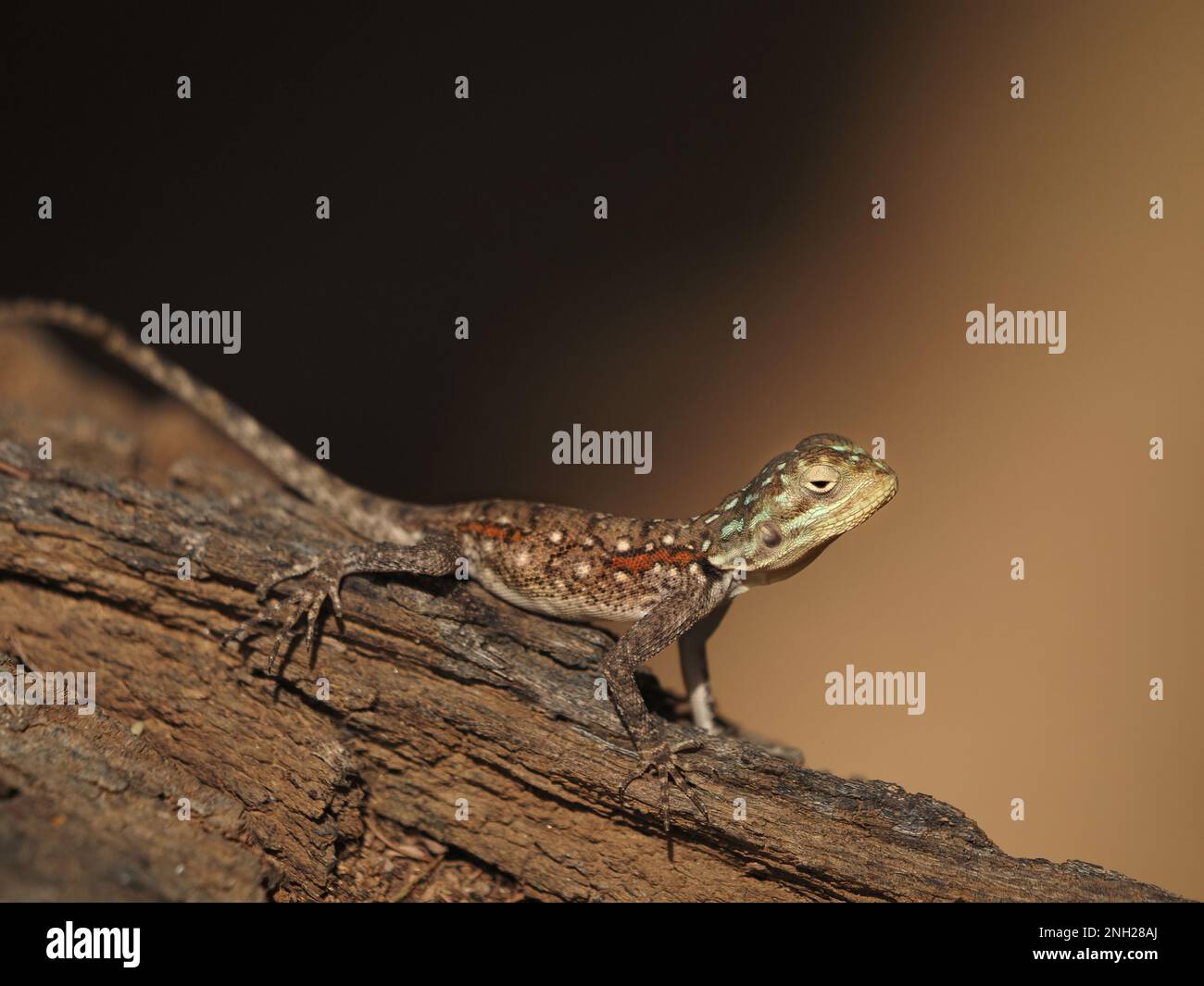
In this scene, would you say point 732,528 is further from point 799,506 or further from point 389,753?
point 389,753

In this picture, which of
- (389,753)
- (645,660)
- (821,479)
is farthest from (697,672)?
(389,753)

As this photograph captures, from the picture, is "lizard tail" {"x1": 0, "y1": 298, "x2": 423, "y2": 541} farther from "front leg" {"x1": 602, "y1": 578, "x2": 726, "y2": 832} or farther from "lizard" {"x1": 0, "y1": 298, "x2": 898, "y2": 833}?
"front leg" {"x1": 602, "y1": 578, "x2": 726, "y2": 832}

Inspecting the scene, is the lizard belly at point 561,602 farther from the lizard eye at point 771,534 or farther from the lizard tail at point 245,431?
the lizard tail at point 245,431

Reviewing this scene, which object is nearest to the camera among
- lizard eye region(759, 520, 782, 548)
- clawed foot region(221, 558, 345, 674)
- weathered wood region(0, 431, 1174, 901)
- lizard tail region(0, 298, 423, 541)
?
weathered wood region(0, 431, 1174, 901)

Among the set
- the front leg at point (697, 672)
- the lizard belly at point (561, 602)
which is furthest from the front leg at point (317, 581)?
the front leg at point (697, 672)

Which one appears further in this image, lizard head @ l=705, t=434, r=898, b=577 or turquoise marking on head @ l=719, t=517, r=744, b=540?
turquoise marking on head @ l=719, t=517, r=744, b=540

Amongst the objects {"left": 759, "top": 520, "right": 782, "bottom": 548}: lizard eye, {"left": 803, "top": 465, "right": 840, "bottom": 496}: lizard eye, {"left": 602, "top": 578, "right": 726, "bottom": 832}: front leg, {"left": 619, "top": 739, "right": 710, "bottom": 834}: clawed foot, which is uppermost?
{"left": 803, "top": 465, "right": 840, "bottom": 496}: lizard eye

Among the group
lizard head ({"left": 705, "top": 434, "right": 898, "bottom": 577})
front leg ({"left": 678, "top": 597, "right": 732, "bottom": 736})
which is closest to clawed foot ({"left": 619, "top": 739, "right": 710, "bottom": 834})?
lizard head ({"left": 705, "top": 434, "right": 898, "bottom": 577})

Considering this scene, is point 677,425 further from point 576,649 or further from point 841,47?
point 576,649
